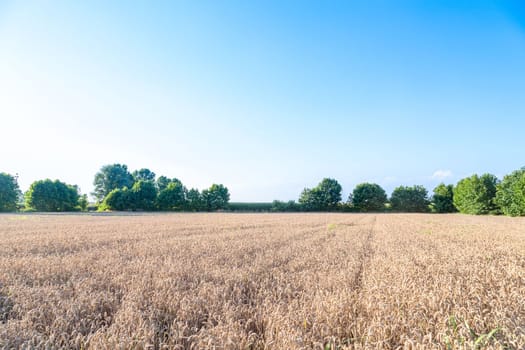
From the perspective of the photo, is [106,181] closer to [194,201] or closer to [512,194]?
[194,201]

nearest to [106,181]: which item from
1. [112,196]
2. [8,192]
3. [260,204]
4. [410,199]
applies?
[112,196]

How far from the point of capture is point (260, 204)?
84.4 metres

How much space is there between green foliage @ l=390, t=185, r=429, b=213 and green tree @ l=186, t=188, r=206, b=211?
60.7m

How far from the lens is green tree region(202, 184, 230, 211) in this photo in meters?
78.3

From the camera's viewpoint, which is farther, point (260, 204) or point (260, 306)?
point (260, 204)

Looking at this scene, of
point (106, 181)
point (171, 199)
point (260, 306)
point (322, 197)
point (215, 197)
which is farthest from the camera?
point (106, 181)

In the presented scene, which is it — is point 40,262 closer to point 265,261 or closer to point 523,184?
point 265,261

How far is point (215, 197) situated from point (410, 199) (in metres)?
61.5

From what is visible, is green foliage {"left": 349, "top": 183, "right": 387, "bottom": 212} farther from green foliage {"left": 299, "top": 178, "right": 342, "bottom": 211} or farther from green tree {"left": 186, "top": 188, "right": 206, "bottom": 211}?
green tree {"left": 186, "top": 188, "right": 206, "bottom": 211}

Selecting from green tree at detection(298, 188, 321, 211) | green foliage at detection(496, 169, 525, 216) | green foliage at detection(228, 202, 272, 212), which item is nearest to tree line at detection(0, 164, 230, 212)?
green foliage at detection(228, 202, 272, 212)

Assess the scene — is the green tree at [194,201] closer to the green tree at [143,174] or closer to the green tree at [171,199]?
the green tree at [171,199]

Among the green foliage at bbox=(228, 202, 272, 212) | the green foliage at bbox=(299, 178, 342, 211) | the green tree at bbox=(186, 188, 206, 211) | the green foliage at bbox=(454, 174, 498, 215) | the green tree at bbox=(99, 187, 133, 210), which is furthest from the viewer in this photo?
the green foliage at bbox=(299, 178, 342, 211)

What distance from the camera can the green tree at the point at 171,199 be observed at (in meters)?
74.6

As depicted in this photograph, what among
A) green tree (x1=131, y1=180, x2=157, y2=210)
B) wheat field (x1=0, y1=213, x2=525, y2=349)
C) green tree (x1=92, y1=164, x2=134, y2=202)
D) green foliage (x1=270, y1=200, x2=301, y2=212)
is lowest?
wheat field (x1=0, y1=213, x2=525, y2=349)
